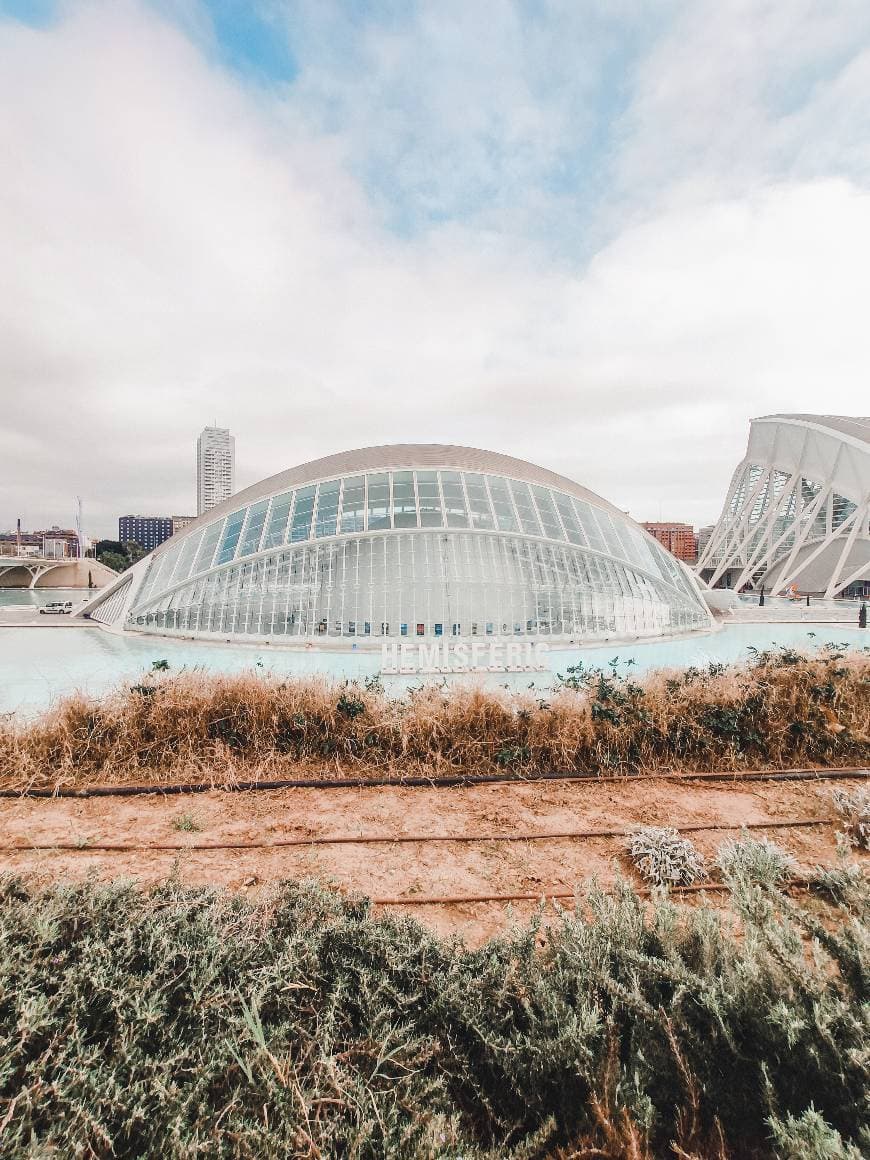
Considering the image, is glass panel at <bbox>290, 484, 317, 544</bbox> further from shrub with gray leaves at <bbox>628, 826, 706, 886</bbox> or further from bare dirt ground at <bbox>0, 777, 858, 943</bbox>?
shrub with gray leaves at <bbox>628, 826, 706, 886</bbox>

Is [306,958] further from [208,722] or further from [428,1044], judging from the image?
[208,722]

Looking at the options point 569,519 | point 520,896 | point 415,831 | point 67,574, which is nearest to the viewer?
point 520,896

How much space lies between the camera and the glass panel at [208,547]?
1773 centimetres

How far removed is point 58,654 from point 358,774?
11557mm

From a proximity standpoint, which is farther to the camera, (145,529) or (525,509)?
(145,529)

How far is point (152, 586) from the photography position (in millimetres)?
18969

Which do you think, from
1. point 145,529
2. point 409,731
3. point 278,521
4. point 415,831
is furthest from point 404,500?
point 145,529

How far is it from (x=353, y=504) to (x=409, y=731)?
11972mm

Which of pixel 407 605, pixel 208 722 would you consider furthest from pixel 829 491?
pixel 208 722

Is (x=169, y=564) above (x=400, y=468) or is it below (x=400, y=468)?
below

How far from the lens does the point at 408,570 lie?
16.0 metres

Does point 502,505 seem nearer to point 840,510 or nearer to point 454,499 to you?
point 454,499

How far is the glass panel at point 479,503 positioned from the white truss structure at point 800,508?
33.3 metres

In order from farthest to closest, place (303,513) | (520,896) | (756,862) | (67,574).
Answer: (67,574) < (303,513) < (520,896) < (756,862)
